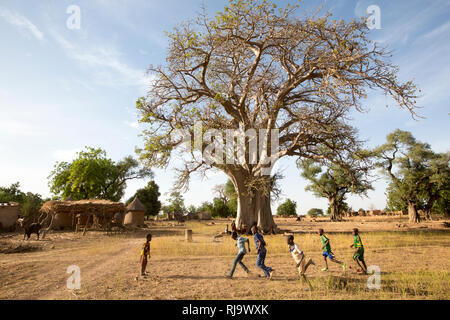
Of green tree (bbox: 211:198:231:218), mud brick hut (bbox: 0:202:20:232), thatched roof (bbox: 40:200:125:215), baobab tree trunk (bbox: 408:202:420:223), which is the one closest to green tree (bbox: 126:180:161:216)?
green tree (bbox: 211:198:231:218)

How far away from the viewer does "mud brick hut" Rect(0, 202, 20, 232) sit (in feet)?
71.9

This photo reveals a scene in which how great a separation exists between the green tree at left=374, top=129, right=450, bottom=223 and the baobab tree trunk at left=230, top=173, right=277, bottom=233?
730 inches

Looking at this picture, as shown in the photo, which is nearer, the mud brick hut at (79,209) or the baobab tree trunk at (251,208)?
the baobab tree trunk at (251,208)

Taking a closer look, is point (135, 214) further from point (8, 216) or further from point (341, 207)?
point (341, 207)

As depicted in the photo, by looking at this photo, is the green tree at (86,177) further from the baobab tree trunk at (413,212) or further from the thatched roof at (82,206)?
the baobab tree trunk at (413,212)

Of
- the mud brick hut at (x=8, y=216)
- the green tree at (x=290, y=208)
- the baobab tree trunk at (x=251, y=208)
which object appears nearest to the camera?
the baobab tree trunk at (x=251, y=208)

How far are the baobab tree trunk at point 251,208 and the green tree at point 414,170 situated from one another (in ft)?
60.8

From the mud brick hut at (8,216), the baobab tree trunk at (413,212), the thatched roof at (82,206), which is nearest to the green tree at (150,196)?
the mud brick hut at (8,216)

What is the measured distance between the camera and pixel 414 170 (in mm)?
30984

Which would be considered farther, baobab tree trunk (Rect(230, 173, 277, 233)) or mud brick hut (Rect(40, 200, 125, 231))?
mud brick hut (Rect(40, 200, 125, 231))

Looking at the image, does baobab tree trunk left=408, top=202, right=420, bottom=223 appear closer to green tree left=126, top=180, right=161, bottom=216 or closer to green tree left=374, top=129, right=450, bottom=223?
green tree left=374, top=129, right=450, bottom=223

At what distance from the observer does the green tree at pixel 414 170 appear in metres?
28.9

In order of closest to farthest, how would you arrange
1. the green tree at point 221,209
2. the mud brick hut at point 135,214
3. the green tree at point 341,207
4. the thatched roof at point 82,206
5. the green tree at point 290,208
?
the thatched roof at point 82,206
the mud brick hut at point 135,214
the green tree at point 341,207
the green tree at point 221,209
the green tree at point 290,208
